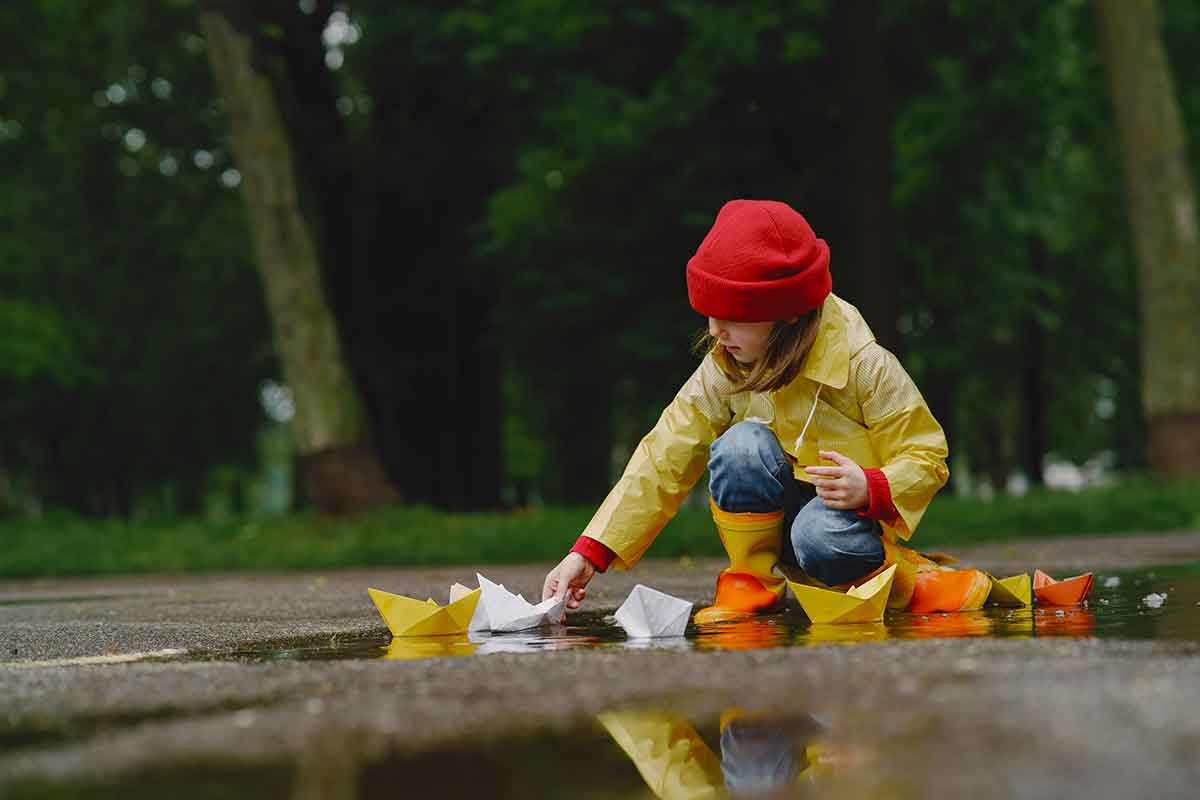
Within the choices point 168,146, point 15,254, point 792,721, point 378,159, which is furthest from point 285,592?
point 15,254

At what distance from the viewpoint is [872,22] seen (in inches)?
483

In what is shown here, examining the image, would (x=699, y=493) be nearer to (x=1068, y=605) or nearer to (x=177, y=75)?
(x=177, y=75)

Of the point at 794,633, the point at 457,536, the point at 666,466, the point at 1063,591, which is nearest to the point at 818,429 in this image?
the point at 666,466

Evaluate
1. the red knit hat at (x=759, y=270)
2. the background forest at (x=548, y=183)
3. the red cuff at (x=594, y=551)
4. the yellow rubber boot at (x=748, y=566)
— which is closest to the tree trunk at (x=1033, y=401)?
the background forest at (x=548, y=183)

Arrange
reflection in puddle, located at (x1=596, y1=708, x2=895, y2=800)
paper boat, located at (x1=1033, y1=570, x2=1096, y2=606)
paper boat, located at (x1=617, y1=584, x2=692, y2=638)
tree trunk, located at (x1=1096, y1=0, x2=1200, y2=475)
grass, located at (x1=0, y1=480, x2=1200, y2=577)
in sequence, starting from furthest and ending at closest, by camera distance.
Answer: tree trunk, located at (x1=1096, y1=0, x2=1200, y2=475)
grass, located at (x1=0, y1=480, x2=1200, y2=577)
paper boat, located at (x1=1033, y1=570, x2=1096, y2=606)
paper boat, located at (x1=617, y1=584, x2=692, y2=638)
reflection in puddle, located at (x1=596, y1=708, x2=895, y2=800)

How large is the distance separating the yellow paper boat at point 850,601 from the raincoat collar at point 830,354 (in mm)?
523

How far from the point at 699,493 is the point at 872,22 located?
26.4 meters

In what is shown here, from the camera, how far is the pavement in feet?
6.55

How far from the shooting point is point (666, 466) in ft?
14.4

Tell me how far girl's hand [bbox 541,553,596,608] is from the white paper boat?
0.04 meters

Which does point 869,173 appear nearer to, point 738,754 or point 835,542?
point 835,542

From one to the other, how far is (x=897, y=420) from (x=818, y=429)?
22cm

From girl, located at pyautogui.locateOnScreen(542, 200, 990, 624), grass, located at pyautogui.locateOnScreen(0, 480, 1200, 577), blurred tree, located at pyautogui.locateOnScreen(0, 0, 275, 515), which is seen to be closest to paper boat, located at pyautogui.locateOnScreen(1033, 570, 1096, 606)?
girl, located at pyautogui.locateOnScreen(542, 200, 990, 624)

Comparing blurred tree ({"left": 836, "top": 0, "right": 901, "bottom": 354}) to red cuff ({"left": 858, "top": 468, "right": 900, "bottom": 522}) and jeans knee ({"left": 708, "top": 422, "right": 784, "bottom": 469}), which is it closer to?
jeans knee ({"left": 708, "top": 422, "right": 784, "bottom": 469})
